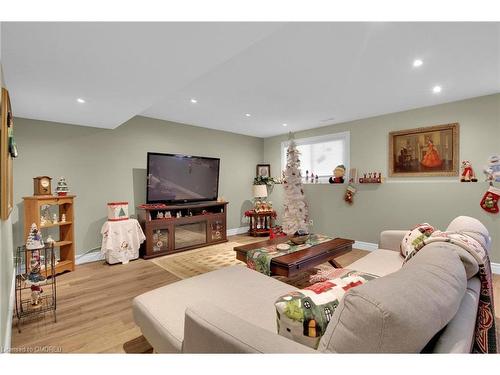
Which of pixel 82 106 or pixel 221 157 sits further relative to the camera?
pixel 221 157

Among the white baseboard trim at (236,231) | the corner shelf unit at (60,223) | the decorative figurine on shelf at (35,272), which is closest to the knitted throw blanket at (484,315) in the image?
the decorative figurine on shelf at (35,272)

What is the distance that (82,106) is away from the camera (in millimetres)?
2838

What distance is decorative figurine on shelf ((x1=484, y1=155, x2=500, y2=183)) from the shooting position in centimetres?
310

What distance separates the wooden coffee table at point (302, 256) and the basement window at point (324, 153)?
89.2 inches

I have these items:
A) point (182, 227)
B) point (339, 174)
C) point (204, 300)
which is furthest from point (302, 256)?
point (339, 174)

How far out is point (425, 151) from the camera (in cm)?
375

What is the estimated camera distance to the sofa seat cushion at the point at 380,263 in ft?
6.58

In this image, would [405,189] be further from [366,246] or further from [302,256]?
[302,256]

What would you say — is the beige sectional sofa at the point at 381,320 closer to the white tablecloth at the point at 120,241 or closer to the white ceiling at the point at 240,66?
the white ceiling at the point at 240,66

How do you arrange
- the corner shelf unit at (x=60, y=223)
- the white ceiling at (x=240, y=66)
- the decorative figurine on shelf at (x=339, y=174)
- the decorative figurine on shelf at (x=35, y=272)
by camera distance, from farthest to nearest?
the decorative figurine on shelf at (x=339, y=174), the corner shelf unit at (x=60, y=223), the decorative figurine on shelf at (x=35, y=272), the white ceiling at (x=240, y=66)

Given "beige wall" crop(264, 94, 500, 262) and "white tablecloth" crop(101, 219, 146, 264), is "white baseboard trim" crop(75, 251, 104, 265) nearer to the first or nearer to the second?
"white tablecloth" crop(101, 219, 146, 264)
